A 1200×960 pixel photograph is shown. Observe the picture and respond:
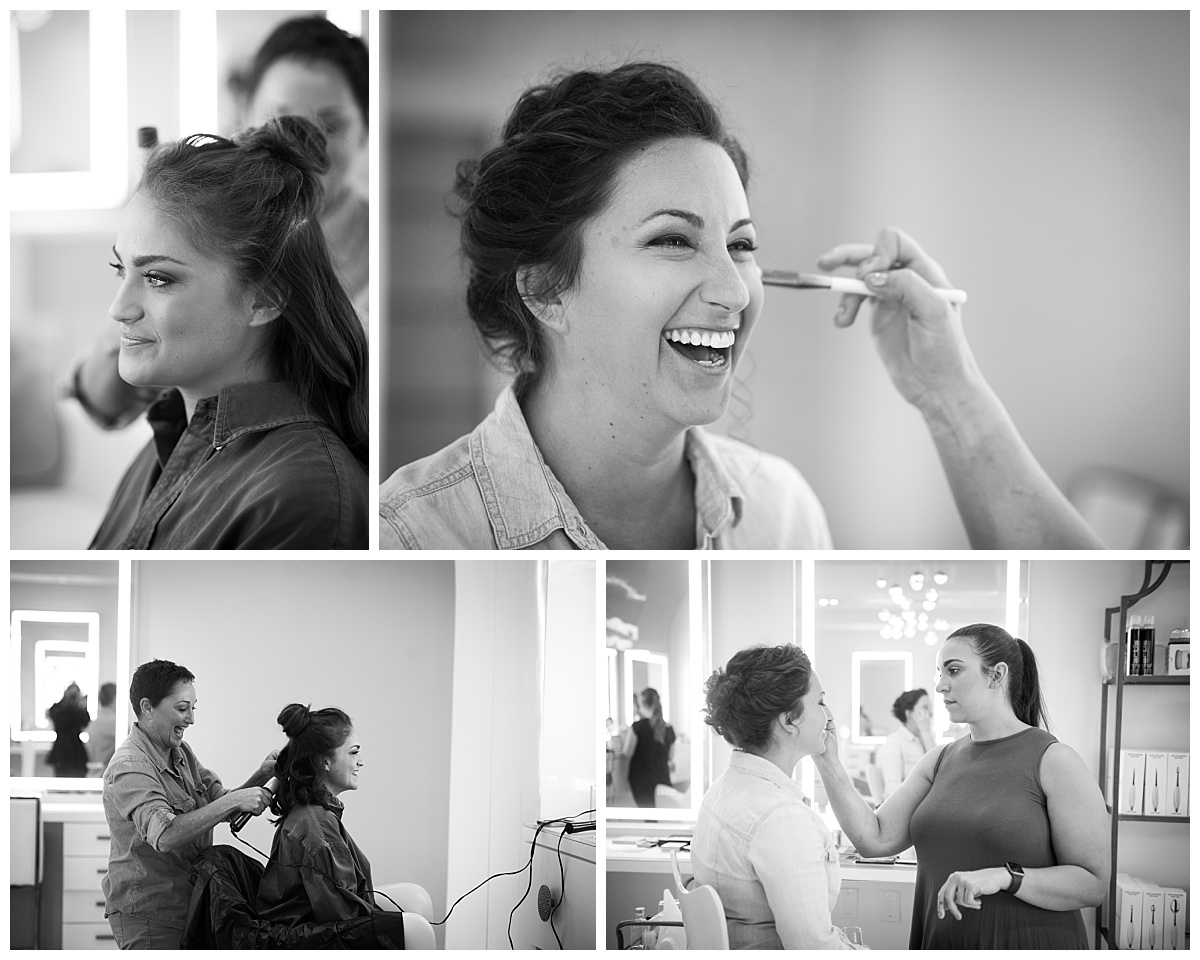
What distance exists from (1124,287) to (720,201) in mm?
891

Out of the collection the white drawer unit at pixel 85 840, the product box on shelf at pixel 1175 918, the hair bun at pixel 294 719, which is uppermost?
the hair bun at pixel 294 719

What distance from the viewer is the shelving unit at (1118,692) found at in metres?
2.57

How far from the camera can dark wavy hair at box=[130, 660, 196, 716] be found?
102 inches

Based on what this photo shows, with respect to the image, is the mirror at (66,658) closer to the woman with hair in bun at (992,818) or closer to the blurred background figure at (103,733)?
the blurred background figure at (103,733)

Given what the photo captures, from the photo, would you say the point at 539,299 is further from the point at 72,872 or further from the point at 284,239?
the point at 72,872

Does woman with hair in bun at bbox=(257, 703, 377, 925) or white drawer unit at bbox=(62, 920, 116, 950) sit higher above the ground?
woman with hair in bun at bbox=(257, 703, 377, 925)

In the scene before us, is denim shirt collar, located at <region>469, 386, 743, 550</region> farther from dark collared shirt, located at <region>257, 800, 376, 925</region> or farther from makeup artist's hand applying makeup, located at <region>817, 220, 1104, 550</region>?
dark collared shirt, located at <region>257, 800, 376, 925</region>

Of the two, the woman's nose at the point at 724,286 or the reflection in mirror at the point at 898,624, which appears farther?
the reflection in mirror at the point at 898,624

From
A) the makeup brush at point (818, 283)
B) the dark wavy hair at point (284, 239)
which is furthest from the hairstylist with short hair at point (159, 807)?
the makeup brush at point (818, 283)

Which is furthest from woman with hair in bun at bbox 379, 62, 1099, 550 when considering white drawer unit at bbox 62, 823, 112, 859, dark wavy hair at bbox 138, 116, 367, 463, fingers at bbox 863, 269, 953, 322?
white drawer unit at bbox 62, 823, 112, 859

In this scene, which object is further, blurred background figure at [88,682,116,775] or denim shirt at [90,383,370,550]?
blurred background figure at [88,682,116,775]

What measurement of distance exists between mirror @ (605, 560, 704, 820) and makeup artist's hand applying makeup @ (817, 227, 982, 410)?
60 cm

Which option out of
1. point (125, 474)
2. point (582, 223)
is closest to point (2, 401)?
point (125, 474)

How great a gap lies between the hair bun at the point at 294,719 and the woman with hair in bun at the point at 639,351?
15.8 inches
